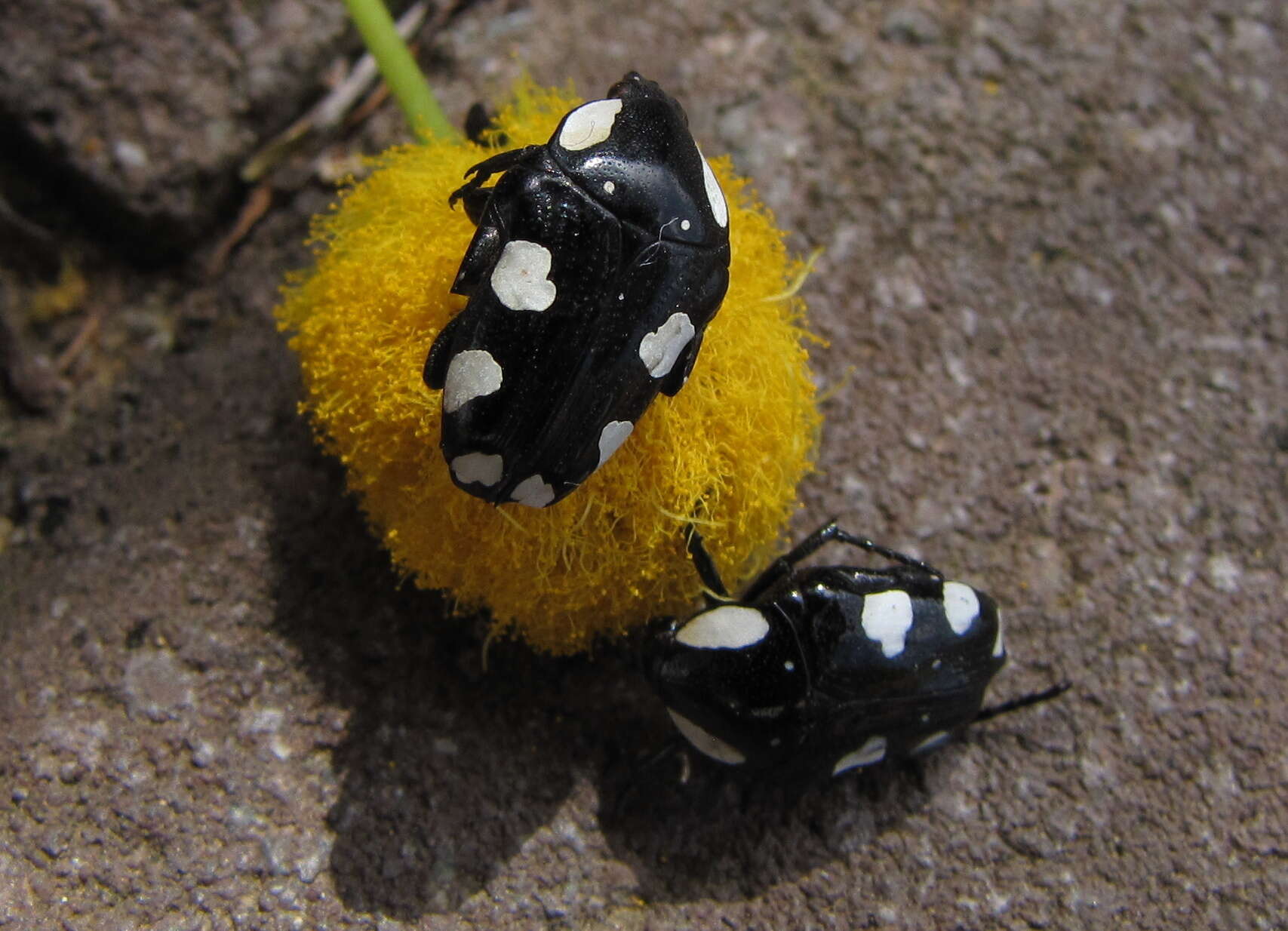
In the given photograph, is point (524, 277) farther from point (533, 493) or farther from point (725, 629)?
point (725, 629)

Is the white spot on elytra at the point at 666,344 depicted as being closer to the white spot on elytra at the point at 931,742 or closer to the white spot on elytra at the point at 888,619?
the white spot on elytra at the point at 888,619

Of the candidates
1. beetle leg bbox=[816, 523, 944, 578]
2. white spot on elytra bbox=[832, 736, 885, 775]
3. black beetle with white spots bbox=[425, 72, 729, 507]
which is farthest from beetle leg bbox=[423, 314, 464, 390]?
white spot on elytra bbox=[832, 736, 885, 775]

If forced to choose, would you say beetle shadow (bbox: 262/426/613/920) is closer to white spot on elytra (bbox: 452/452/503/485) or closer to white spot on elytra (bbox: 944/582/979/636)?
white spot on elytra (bbox: 452/452/503/485)

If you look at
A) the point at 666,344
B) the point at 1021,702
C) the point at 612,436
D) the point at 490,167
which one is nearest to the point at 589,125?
the point at 490,167

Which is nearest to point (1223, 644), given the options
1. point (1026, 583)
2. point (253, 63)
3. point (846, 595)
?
point (1026, 583)

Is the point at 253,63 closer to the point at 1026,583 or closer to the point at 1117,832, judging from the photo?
the point at 1026,583
